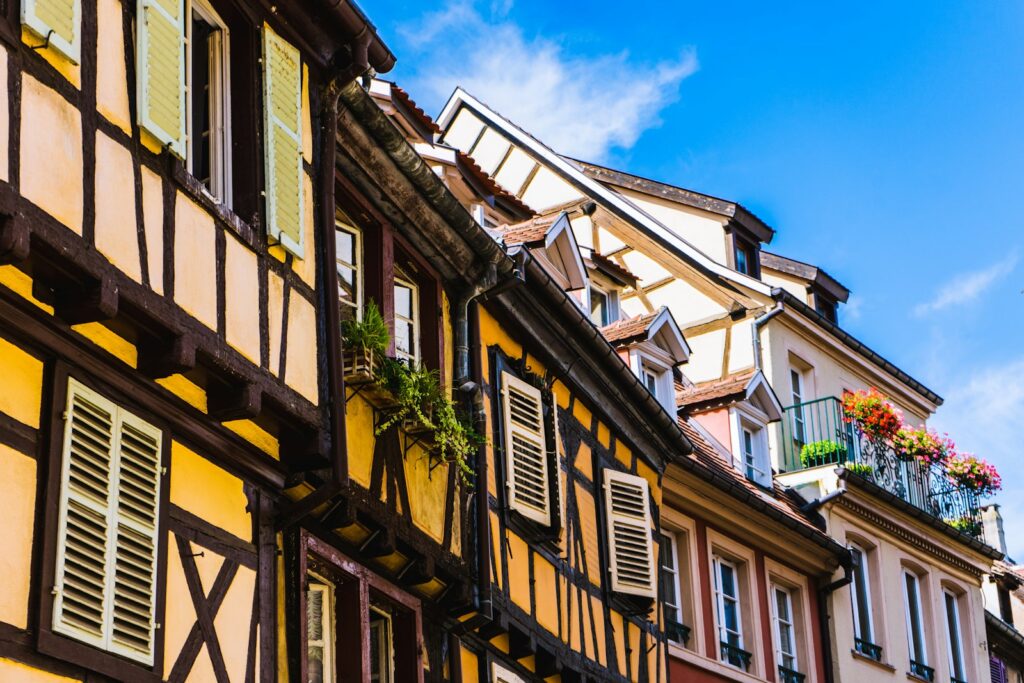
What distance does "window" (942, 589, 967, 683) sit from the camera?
2753 centimetres

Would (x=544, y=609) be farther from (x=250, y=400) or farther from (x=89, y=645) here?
(x=89, y=645)

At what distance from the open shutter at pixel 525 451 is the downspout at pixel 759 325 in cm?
1111

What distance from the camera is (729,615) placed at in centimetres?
2217

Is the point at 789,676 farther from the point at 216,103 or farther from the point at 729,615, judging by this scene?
the point at 216,103

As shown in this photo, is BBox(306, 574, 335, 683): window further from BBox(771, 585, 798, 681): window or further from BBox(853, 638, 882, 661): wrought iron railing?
BBox(853, 638, 882, 661): wrought iron railing

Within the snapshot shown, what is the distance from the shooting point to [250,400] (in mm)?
10758

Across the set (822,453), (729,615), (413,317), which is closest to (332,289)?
(413,317)

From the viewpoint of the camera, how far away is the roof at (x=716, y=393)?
24875mm

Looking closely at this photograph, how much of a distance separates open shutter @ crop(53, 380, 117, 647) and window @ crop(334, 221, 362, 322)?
152 inches

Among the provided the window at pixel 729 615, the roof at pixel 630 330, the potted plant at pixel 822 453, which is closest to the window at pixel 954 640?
the potted plant at pixel 822 453

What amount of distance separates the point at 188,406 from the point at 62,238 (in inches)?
63.5

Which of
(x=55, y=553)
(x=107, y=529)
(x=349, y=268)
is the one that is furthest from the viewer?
(x=349, y=268)

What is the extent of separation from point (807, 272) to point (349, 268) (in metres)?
16.9

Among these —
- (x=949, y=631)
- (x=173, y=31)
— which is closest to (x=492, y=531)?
(x=173, y=31)
